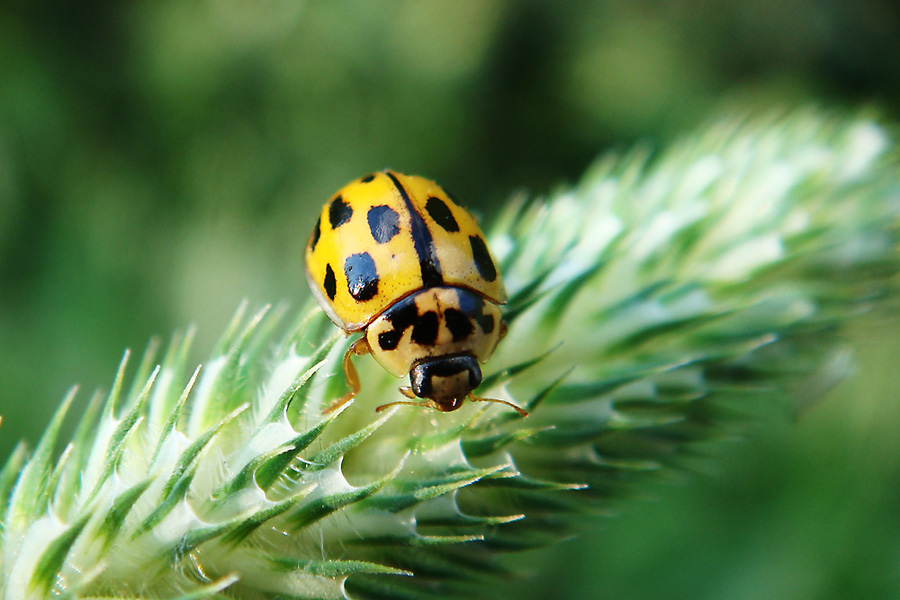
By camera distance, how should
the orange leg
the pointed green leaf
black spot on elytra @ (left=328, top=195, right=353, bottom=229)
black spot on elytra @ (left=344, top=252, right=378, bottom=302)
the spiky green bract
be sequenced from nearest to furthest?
the pointed green leaf → the spiky green bract → the orange leg → black spot on elytra @ (left=344, top=252, right=378, bottom=302) → black spot on elytra @ (left=328, top=195, right=353, bottom=229)

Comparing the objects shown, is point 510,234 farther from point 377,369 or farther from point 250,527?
point 250,527

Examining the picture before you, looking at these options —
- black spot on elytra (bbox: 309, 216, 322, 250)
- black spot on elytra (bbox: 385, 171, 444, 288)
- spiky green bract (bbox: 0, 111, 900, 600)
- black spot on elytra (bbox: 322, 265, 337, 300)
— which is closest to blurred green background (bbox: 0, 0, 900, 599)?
spiky green bract (bbox: 0, 111, 900, 600)

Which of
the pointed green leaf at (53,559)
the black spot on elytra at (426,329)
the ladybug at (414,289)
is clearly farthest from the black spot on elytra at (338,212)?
the pointed green leaf at (53,559)

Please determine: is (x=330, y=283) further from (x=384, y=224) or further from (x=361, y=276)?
(x=384, y=224)

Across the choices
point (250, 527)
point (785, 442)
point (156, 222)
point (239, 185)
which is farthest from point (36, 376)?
point (785, 442)

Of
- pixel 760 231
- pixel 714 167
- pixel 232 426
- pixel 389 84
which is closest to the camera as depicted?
pixel 232 426

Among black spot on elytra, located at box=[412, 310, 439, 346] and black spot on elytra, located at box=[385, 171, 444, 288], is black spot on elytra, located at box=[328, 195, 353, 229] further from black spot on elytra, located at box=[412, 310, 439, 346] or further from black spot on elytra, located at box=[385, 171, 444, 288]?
black spot on elytra, located at box=[412, 310, 439, 346]
